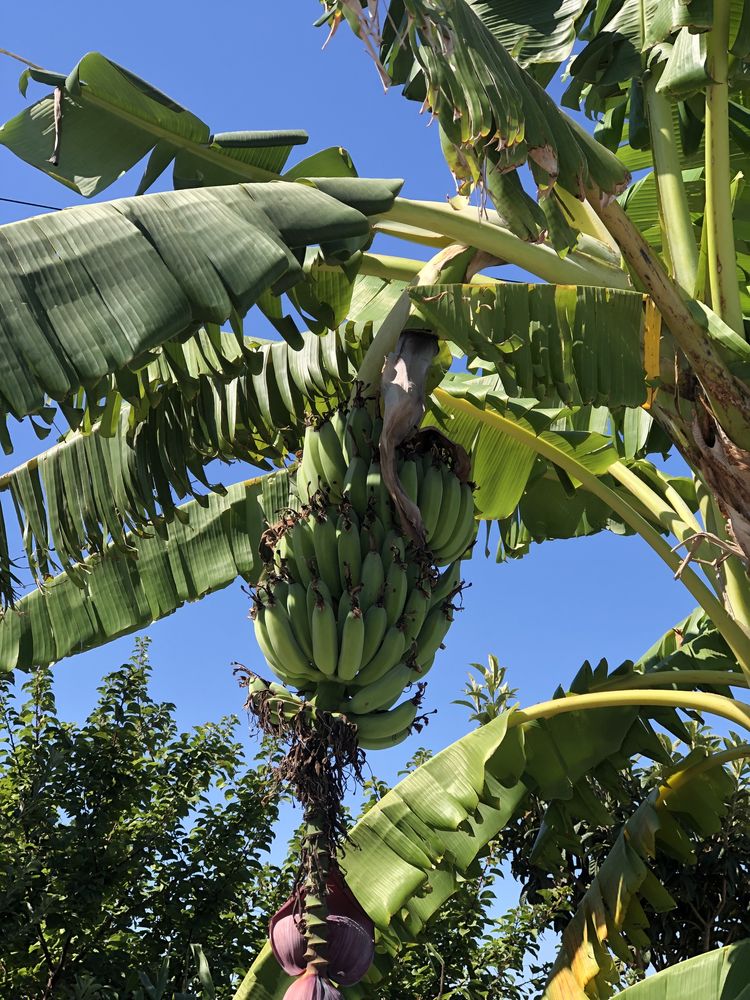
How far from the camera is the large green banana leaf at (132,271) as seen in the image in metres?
1.62

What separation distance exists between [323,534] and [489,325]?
2.06 ft

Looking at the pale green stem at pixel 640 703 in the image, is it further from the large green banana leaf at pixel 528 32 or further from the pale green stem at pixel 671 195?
the large green banana leaf at pixel 528 32

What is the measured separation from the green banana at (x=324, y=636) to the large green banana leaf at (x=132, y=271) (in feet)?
1.95

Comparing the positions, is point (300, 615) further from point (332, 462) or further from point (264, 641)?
point (332, 462)

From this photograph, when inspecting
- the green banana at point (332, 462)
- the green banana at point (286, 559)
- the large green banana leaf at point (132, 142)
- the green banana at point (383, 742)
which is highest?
the large green banana leaf at point (132, 142)

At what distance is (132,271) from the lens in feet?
5.83

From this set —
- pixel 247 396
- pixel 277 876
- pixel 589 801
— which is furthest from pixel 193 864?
pixel 247 396

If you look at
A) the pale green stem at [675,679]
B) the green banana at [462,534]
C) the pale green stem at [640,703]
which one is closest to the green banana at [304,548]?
the green banana at [462,534]

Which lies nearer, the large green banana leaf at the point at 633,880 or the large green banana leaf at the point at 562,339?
the large green banana leaf at the point at 562,339

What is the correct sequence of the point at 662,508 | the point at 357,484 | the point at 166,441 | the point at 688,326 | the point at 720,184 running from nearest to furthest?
the point at 357,484 → the point at 688,326 → the point at 720,184 → the point at 166,441 → the point at 662,508

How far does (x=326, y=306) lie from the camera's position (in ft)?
8.15

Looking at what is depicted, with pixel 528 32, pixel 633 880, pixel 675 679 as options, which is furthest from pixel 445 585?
pixel 633 880

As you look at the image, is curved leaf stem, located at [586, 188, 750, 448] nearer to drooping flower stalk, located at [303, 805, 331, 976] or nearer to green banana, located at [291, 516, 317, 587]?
green banana, located at [291, 516, 317, 587]

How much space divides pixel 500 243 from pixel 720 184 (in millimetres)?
655
